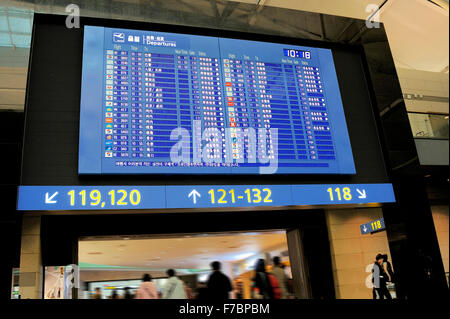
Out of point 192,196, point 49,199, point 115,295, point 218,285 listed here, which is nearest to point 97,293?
point 115,295

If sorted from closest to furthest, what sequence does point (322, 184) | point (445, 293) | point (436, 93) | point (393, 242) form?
point (322, 184) < point (445, 293) < point (393, 242) < point (436, 93)

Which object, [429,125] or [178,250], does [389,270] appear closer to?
[429,125]

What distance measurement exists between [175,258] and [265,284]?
575 cm

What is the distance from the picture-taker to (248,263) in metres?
11.2

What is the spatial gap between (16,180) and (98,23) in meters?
2.36

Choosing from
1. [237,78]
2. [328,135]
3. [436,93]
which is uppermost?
[436,93]

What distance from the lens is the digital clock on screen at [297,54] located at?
604 cm

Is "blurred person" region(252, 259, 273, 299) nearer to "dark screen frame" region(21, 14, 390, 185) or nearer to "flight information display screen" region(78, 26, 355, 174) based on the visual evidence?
"dark screen frame" region(21, 14, 390, 185)

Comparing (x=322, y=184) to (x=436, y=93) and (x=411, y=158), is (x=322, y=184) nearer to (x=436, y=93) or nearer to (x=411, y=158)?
(x=411, y=158)

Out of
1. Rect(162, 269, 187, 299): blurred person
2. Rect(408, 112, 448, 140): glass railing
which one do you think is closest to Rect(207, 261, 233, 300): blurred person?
Rect(162, 269, 187, 299): blurred person

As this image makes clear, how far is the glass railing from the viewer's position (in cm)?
733

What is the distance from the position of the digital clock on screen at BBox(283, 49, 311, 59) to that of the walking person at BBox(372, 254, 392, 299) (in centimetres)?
341

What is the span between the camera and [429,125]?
7.47 metres

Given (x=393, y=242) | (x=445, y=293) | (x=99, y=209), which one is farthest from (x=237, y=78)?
(x=445, y=293)
